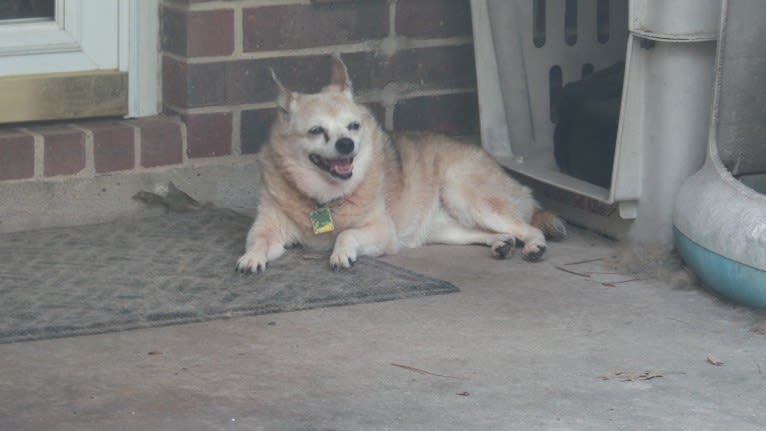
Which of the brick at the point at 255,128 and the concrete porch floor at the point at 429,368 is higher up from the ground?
the brick at the point at 255,128

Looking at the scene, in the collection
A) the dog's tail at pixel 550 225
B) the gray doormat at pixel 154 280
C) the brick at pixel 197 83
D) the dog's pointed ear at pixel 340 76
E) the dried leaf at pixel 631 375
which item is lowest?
the gray doormat at pixel 154 280

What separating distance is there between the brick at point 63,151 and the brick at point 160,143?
0.23m

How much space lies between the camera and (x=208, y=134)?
211 inches

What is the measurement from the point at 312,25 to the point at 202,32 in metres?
0.42

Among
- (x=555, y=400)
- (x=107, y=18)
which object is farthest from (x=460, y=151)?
(x=555, y=400)

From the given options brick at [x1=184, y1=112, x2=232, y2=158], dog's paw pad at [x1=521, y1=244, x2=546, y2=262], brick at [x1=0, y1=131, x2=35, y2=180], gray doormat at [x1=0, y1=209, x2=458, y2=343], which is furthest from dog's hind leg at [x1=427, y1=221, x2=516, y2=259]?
brick at [x1=0, y1=131, x2=35, y2=180]

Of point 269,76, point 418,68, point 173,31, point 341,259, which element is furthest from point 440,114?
point 341,259

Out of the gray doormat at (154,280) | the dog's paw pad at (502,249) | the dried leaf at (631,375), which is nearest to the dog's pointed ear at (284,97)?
the gray doormat at (154,280)

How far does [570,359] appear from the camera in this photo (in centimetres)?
391

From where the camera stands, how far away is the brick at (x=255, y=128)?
5418mm

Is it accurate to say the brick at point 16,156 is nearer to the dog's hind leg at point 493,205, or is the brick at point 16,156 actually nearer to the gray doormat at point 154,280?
the gray doormat at point 154,280

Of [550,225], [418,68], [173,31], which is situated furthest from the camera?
[418,68]

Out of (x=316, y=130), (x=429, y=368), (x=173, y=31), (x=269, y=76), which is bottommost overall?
(x=429, y=368)

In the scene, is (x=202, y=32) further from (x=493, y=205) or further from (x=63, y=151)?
(x=493, y=205)
